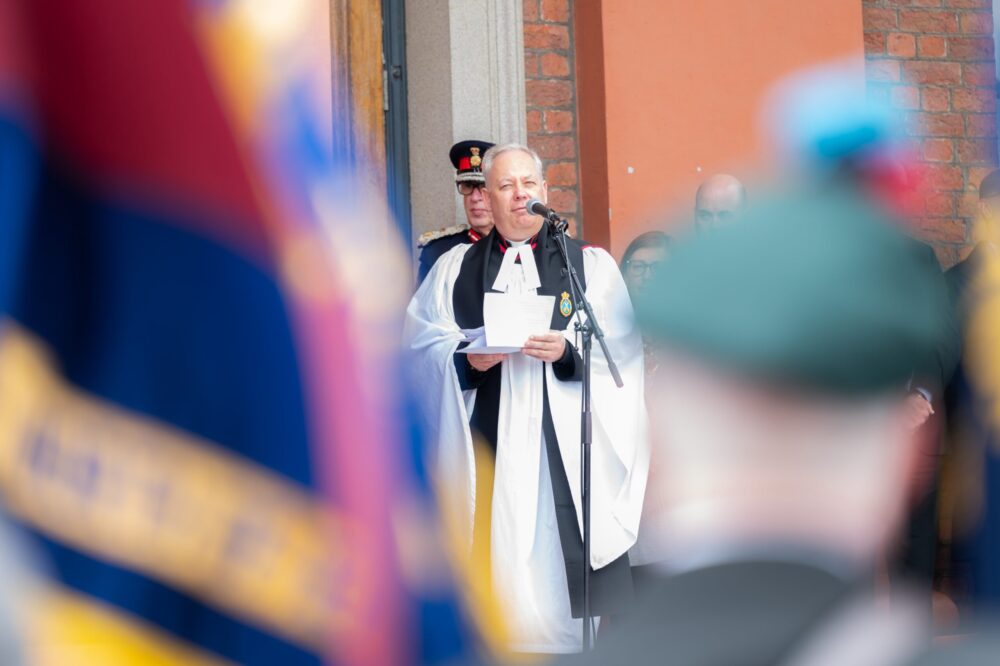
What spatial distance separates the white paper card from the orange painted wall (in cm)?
117

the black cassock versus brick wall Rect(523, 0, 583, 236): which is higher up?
brick wall Rect(523, 0, 583, 236)

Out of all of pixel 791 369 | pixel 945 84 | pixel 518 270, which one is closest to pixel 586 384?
pixel 518 270

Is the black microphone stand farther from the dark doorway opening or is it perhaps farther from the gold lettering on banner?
the gold lettering on banner

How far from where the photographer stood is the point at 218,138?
1.37 metres

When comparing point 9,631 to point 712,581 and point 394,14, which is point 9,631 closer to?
point 712,581

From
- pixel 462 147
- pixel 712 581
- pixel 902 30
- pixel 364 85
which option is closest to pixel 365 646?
pixel 712 581

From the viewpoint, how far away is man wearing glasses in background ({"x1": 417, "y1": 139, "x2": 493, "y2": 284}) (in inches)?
220

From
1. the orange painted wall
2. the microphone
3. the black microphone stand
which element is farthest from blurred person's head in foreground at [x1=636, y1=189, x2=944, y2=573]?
the orange painted wall

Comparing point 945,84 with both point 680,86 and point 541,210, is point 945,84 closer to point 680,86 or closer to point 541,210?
point 680,86

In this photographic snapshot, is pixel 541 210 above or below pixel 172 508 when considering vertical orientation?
above

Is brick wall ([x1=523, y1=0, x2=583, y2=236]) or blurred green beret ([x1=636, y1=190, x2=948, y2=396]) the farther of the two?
brick wall ([x1=523, y1=0, x2=583, y2=236])

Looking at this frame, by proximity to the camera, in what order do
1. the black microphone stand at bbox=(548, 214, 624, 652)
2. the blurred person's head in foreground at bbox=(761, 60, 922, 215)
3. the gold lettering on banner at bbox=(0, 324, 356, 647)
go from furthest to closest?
the black microphone stand at bbox=(548, 214, 624, 652)
the gold lettering on banner at bbox=(0, 324, 356, 647)
the blurred person's head in foreground at bbox=(761, 60, 922, 215)

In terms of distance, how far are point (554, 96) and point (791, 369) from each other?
5.23 m

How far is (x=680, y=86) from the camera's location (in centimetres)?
596
